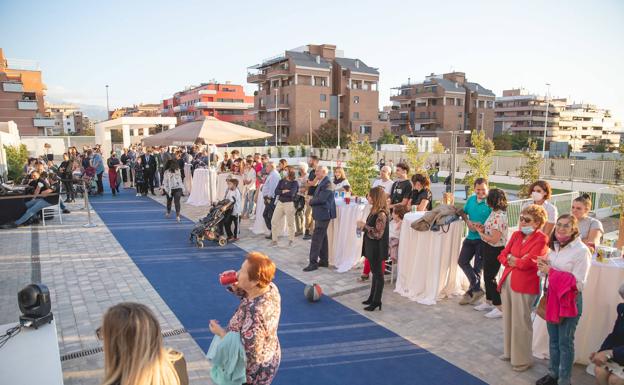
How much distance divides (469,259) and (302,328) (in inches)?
108

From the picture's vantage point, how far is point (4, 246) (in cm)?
957

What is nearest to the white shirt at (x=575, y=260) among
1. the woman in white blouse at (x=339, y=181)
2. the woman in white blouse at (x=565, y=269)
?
the woman in white blouse at (x=565, y=269)

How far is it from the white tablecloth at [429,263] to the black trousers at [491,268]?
2.08ft

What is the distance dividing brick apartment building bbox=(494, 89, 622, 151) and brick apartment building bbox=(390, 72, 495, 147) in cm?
1862

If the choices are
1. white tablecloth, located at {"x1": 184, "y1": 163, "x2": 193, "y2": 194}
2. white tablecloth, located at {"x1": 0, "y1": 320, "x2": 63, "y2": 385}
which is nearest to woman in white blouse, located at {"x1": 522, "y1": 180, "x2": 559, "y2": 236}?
white tablecloth, located at {"x1": 0, "y1": 320, "x2": 63, "y2": 385}

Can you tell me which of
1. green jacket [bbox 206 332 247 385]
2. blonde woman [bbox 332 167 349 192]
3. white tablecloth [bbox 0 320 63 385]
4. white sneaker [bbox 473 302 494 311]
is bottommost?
white sneaker [bbox 473 302 494 311]

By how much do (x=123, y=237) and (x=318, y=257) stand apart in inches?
218

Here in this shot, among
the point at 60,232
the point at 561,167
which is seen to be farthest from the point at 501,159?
the point at 60,232

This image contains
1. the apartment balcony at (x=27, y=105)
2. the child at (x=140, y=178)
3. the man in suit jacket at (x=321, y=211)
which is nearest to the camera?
the man in suit jacket at (x=321, y=211)

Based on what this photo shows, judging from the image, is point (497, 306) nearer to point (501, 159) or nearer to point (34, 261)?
point (34, 261)

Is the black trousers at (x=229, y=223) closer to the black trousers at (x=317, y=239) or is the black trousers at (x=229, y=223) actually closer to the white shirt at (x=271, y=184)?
the white shirt at (x=271, y=184)

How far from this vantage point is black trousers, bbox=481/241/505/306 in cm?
565

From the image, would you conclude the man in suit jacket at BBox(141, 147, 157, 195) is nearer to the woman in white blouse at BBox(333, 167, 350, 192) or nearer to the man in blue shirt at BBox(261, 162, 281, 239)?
the man in blue shirt at BBox(261, 162, 281, 239)

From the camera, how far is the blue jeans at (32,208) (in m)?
11.6
